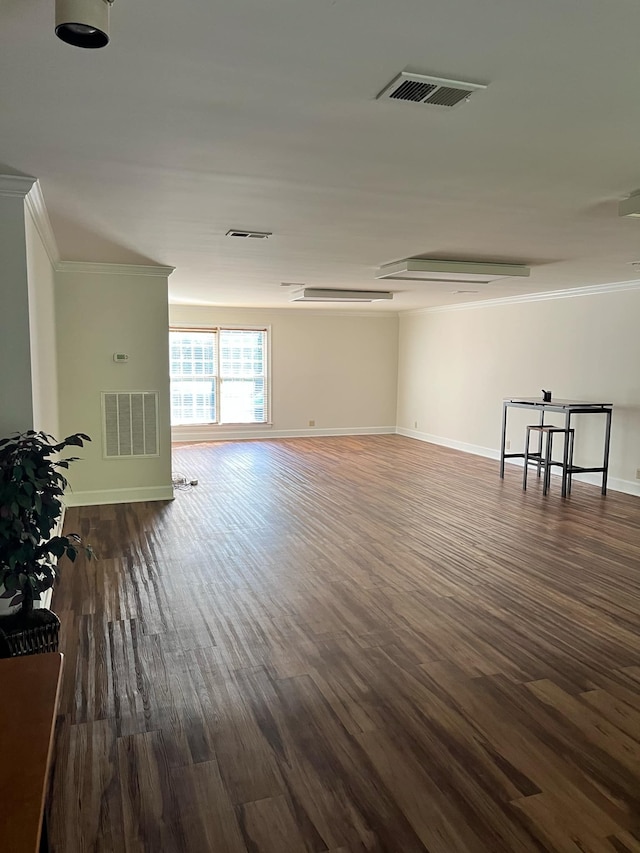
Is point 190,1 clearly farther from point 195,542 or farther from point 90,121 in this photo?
point 195,542

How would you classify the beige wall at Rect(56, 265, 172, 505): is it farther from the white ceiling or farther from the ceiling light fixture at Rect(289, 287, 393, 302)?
the ceiling light fixture at Rect(289, 287, 393, 302)

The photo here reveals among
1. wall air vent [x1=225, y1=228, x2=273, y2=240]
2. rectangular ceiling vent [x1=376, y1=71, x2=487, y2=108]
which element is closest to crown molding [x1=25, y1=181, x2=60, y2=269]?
wall air vent [x1=225, y1=228, x2=273, y2=240]

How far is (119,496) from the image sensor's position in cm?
605

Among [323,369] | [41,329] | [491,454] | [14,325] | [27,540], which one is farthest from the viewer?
[323,369]

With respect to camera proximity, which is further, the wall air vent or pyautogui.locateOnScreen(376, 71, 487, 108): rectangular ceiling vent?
the wall air vent

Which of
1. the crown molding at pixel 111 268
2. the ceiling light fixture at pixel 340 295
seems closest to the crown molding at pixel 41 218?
the crown molding at pixel 111 268

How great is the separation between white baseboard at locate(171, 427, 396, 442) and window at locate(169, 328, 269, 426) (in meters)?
0.17

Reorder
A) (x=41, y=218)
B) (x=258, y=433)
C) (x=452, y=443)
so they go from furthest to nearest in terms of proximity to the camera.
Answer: (x=258, y=433) → (x=452, y=443) → (x=41, y=218)

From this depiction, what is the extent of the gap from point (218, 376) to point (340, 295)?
328 cm

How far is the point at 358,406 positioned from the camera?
11.4m

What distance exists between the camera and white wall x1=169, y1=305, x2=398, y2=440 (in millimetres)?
10539

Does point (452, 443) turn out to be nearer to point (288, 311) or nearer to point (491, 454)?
point (491, 454)

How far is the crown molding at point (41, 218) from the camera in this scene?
3.11m

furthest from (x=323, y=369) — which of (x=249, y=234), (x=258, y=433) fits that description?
(x=249, y=234)
